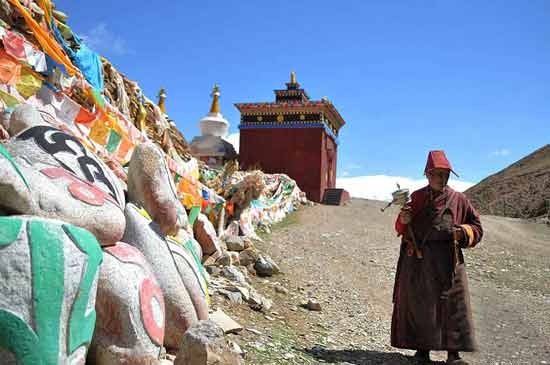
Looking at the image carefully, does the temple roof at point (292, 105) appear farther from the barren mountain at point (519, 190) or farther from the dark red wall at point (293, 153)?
the barren mountain at point (519, 190)

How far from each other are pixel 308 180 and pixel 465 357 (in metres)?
15.1

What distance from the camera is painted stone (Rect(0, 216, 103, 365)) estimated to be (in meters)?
1.61

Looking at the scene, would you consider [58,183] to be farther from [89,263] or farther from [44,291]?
[44,291]

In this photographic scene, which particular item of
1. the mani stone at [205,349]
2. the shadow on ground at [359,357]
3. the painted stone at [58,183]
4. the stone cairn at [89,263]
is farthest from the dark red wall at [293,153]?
the mani stone at [205,349]

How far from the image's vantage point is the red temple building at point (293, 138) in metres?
19.2

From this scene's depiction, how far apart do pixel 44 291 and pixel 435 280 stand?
296cm

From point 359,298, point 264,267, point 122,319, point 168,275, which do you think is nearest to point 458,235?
point 168,275

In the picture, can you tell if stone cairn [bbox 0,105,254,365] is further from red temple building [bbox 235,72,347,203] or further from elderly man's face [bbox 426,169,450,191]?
red temple building [bbox 235,72,347,203]

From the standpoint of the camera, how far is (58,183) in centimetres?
208

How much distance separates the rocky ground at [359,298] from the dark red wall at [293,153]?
654 cm

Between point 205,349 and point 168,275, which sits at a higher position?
point 168,275

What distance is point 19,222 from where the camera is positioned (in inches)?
67.3

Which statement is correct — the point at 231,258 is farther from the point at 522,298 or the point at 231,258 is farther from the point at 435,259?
the point at 522,298

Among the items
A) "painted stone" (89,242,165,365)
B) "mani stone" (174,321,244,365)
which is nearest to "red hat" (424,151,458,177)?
"mani stone" (174,321,244,365)
